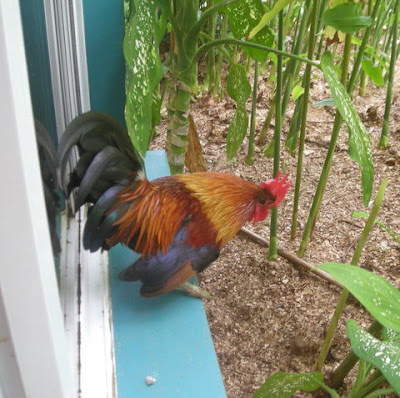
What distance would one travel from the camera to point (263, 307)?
1.26 m

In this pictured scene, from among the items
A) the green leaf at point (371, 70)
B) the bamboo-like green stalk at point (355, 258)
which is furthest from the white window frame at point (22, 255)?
the green leaf at point (371, 70)

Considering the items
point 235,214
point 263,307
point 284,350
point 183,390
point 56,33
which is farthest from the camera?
point 263,307

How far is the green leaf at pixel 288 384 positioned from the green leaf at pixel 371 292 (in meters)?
0.28

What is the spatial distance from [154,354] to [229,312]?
509 millimetres

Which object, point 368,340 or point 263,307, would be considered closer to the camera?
point 368,340

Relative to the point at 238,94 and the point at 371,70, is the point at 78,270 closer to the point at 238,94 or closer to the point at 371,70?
the point at 238,94

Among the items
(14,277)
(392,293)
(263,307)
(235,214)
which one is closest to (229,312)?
(263,307)

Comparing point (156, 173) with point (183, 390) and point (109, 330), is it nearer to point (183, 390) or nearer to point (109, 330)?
point (109, 330)

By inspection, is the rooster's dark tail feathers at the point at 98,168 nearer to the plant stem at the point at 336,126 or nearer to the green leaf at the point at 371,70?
the plant stem at the point at 336,126

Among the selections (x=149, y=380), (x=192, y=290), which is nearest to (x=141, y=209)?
(x=192, y=290)

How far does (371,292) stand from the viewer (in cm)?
60

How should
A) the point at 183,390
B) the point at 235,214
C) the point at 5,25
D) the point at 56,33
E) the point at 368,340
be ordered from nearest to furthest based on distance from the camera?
the point at 5,25, the point at 368,340, the point at 183,390, the point at 56,33, the point at 235,214

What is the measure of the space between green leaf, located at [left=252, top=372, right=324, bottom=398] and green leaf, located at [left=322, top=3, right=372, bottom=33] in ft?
2.02

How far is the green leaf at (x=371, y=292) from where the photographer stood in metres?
0.57
